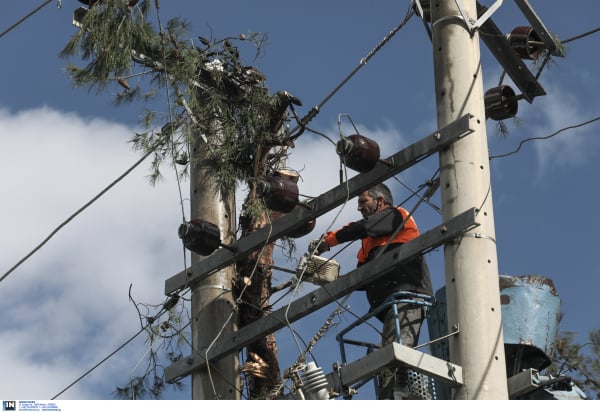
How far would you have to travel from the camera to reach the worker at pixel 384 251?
36.8 ft

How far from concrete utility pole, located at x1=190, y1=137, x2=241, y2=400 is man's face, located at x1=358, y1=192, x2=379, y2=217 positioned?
3.33 feet

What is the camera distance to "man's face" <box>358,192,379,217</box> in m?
12.3

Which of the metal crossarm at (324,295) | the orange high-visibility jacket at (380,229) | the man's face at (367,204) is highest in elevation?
the man's face at (367,204)

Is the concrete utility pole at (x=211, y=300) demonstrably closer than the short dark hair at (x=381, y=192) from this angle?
Yes

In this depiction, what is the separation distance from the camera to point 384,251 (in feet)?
38.0

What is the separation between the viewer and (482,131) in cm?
1094

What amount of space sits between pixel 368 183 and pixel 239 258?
126 centimetres

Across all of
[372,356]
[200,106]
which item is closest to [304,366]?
[372,356]

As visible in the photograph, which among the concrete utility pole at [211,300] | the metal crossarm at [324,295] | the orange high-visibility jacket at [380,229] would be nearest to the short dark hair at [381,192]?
the orange high-visibility jacket at [380,229]

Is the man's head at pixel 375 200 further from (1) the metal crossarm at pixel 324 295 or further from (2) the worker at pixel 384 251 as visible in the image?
(1) the metal crossarm at pixel 324 295

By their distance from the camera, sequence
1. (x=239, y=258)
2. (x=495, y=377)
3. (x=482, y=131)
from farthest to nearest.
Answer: (x=239, y=258), (x=482, y=131), (x=495, y=377)

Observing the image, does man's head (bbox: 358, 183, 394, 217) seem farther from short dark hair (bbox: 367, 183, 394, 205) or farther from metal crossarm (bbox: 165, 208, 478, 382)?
metal crossarm (bbox: 165, 208, 478, 382)
